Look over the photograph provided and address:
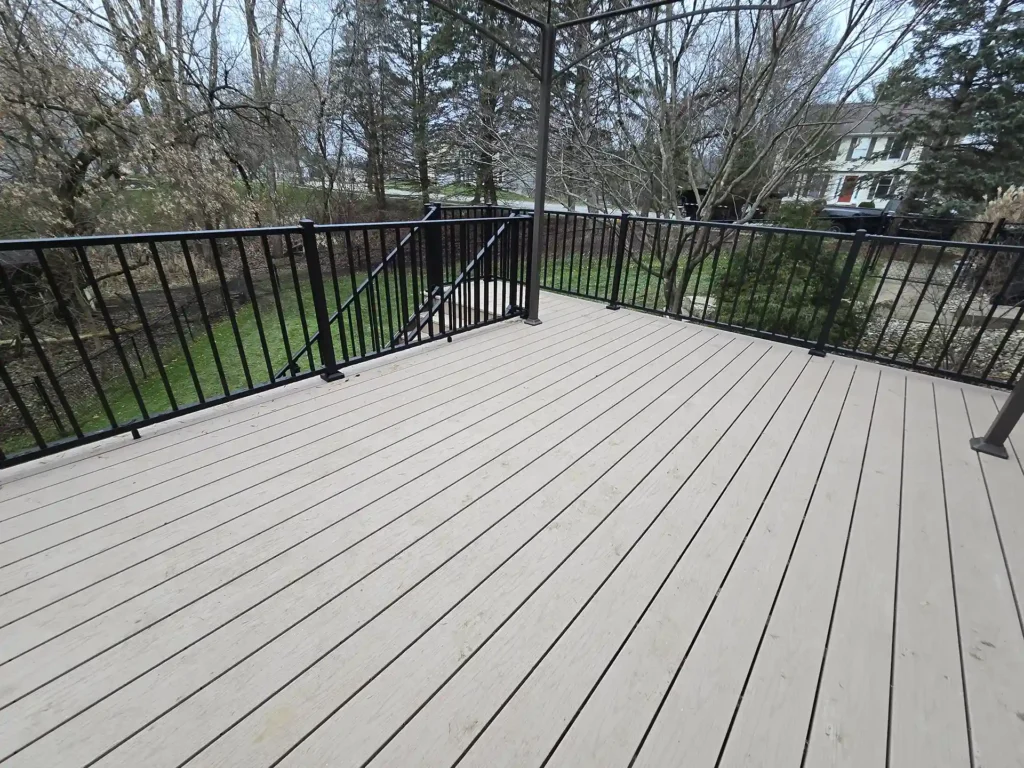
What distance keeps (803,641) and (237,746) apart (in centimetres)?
139

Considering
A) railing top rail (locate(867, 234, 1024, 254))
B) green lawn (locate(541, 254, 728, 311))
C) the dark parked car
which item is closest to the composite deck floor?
railing top rail (locate(867, 234, 1024, 254))

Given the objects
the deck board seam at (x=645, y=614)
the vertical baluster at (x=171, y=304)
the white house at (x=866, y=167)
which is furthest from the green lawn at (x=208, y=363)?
the white house at (x=866, y=167)

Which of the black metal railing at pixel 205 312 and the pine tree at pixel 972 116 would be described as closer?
the black metal railing at pixel 205 312

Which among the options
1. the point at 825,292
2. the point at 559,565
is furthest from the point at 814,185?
the point at 559,565

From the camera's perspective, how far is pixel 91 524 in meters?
1.47

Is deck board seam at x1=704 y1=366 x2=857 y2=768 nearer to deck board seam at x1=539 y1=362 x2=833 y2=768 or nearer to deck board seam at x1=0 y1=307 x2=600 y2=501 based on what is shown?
deck board seam at x1=539 y1=362 x2=833 y2=768

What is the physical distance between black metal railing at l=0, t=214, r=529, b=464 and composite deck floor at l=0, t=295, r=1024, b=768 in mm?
396

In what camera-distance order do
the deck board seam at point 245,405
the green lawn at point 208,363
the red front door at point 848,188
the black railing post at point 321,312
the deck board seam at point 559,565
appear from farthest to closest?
the red front door at point 848,188
the green lawn at point 208,363
the black railing post at point 321,312
the deck board seam at point 245,405
the deck board seam at point 559,565

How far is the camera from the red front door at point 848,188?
12725 mm

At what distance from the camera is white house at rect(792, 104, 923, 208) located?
478cm

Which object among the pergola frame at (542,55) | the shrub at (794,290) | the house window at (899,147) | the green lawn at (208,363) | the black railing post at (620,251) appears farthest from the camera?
the house window at (899,147)

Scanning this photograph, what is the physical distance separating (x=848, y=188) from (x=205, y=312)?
17.9m

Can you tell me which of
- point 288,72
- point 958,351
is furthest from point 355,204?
point 958,351

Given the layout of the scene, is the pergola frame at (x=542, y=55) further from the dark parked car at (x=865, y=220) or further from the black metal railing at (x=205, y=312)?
the dark parked car at (x=865, y=220)
